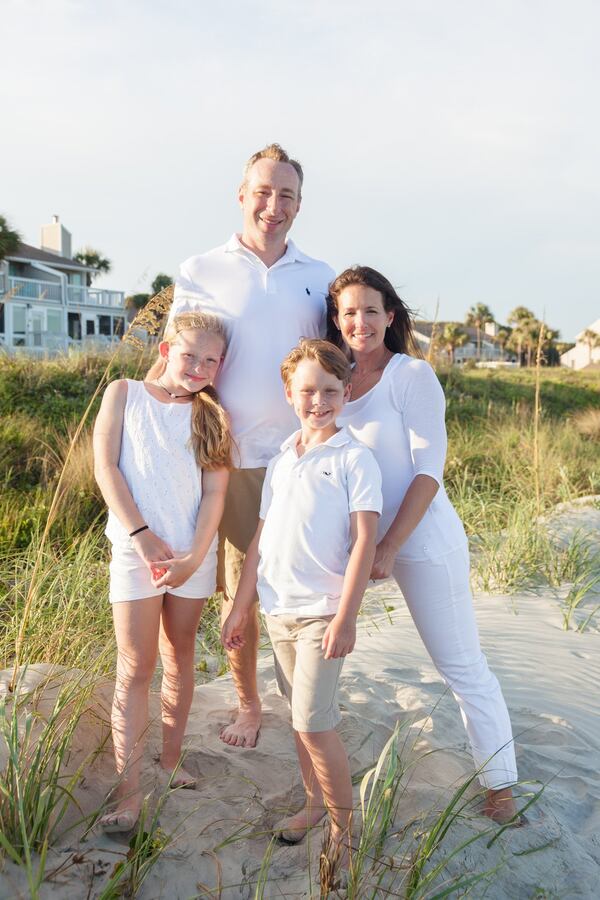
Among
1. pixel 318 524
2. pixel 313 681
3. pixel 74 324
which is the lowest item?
pixel 313 681

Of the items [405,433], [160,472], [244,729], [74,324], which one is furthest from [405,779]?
[74,324]

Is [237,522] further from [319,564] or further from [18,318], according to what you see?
[18,318]

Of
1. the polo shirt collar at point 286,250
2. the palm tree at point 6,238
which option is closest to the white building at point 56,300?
the palm tree at point 6,238

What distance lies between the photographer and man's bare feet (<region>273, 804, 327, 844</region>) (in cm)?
281

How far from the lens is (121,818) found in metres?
2.73

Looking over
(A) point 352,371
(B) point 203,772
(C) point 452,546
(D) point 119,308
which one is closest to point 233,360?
(A) point 352,371

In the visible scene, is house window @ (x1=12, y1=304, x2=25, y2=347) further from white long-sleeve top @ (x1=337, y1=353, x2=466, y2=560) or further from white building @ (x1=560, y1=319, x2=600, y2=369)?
white building @ (x1=560, y1=319, x2=600, y2=369)

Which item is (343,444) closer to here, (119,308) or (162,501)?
(162,501)

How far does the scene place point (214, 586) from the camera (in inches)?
125

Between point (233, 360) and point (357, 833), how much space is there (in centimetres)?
180

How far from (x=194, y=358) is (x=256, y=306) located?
0.44 metres

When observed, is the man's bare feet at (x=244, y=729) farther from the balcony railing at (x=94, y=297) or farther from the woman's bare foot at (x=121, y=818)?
the balcony railing at (x=94, y=297)

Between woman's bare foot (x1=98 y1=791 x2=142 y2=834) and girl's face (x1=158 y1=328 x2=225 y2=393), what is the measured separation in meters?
1.46

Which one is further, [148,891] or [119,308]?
[119,308]
